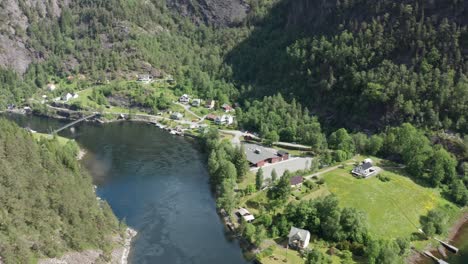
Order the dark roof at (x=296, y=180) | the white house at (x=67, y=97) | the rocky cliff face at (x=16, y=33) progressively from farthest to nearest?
the rocky cliff face at (x=16, y=33), the white house at (x=67, y=97), the dark roof at (x=296, y=180)

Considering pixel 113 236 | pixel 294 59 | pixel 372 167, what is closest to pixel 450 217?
pixel 372 167

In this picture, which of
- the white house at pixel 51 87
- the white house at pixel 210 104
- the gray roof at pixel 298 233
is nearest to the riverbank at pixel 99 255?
the gray roof at pixel 298 233

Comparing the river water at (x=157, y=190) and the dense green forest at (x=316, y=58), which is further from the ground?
the dense green forest at (x=316, y=58)

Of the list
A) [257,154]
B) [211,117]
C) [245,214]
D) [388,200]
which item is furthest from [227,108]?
[388,200]

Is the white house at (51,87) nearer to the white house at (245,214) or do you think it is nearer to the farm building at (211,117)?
the farm building at (211,117)

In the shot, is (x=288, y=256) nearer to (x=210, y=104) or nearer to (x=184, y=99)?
(x=210, y=104)

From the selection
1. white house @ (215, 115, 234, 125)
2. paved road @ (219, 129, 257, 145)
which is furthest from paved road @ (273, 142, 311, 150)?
white house @ (215, 115, 234, 125)
